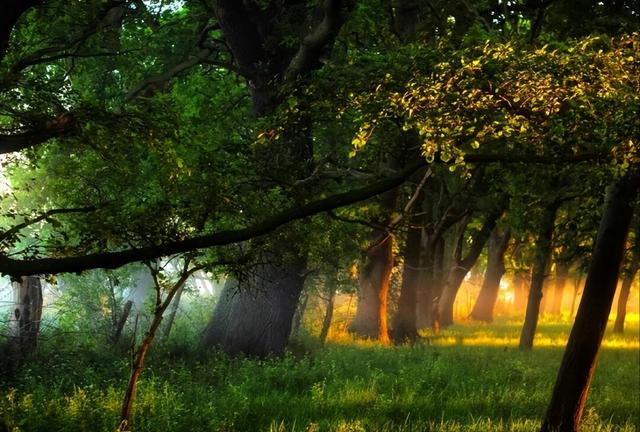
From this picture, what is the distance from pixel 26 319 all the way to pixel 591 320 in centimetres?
978

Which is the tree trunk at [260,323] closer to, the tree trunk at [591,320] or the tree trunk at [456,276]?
the tree trunk at [591,320]

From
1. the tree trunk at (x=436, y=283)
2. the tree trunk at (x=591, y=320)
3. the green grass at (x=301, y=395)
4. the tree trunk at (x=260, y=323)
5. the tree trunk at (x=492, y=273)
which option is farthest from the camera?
the tree trunk at (x=492, y=273)

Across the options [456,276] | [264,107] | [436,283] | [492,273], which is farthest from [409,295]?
[492,273]

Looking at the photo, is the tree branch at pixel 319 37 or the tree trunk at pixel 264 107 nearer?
the tree branch at pixel 319 37

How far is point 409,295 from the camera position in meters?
23.1

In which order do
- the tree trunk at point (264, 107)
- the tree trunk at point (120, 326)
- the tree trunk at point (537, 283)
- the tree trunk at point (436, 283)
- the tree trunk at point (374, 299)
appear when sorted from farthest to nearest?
the tree trunk at point (436, 283) → the tree trunk at point (374, 299) → the tree trunk at point (537, 283) → the tree trunk at point (120, 326) → the tree trunk at point (264, 107)

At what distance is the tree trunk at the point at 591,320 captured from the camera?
9109 millimetres

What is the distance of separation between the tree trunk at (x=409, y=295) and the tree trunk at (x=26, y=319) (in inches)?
513

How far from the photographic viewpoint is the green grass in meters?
8.39

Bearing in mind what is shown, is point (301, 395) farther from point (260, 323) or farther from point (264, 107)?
point (264, 107)

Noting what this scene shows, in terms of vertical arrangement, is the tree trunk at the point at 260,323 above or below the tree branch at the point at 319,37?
below

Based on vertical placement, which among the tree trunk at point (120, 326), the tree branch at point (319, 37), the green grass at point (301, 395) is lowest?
the green grass at point (301, 395)

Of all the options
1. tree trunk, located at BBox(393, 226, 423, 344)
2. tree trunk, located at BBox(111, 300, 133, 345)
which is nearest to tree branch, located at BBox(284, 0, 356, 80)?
tree trunk, located at BBox(111, 300, 133, 345)

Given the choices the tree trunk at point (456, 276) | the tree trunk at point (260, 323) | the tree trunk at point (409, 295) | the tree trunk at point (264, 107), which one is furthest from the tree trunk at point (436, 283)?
the tree trunk at point (264, 107)
